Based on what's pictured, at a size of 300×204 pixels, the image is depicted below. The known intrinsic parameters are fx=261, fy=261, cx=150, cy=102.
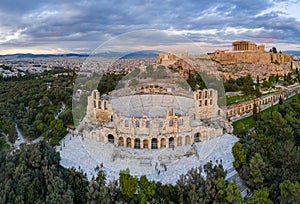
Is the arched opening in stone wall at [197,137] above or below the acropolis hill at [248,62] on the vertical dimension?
below

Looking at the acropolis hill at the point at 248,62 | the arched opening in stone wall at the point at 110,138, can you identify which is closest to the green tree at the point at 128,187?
the arched opening in stone wall at the point at 110,138

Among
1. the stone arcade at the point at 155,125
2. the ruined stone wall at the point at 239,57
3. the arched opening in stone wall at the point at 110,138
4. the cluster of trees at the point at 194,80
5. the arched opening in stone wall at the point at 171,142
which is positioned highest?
the ruined stone wall at the point at 239,57

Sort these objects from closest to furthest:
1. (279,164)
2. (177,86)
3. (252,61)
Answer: (279,164)
(177,86)
(252,61)

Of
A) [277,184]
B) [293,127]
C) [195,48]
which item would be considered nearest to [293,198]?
[277,184]

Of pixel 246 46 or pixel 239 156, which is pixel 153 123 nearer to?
pixel 239 156

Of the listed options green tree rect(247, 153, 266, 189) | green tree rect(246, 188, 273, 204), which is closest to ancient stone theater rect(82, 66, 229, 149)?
green tree rect(247, 153, 266, 189)

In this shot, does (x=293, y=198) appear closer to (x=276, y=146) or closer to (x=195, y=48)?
(x=276, y=146)

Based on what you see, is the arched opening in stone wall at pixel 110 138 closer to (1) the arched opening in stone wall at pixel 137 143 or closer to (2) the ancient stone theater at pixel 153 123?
(2) the ancient stone theater at pixel 153 123
